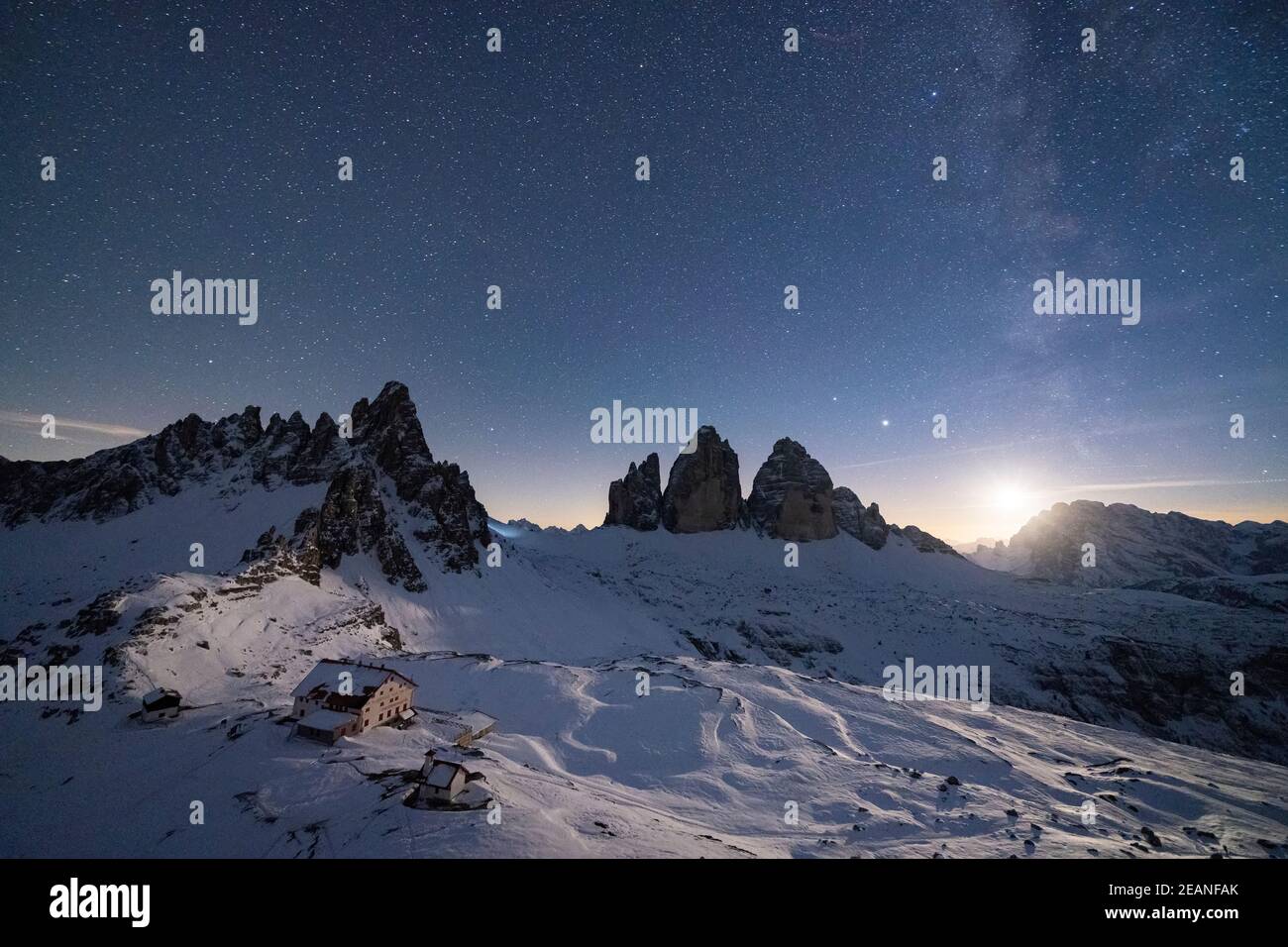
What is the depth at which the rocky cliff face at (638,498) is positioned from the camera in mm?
160950

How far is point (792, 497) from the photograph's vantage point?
15812 centimetres

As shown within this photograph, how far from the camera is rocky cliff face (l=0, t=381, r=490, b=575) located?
8625 cm

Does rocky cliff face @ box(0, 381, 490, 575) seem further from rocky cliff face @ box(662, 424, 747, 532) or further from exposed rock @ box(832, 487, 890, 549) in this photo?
exposed rock @ box(832, 487, 890, 549)

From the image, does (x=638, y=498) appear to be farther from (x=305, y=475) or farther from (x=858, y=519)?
(x=305, y=475)

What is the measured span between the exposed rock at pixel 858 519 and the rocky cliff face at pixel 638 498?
62.6m

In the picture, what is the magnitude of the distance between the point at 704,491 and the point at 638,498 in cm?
2357

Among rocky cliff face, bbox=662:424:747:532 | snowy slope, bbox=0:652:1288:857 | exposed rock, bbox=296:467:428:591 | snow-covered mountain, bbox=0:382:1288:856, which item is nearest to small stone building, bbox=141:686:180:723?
snow-covered mountain, bbox=0:382:1288:856

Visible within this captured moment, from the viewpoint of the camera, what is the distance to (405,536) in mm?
93750

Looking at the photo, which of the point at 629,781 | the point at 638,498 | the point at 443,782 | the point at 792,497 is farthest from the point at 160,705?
the point at 792,497

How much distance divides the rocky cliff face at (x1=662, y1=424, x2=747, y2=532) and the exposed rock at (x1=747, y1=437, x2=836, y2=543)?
25.2ft

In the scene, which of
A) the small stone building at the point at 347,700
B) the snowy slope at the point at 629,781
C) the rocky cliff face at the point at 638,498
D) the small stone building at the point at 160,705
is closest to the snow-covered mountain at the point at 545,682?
the snowy slope at the point at 629,781

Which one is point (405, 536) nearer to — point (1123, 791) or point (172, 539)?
point (172, 539)
